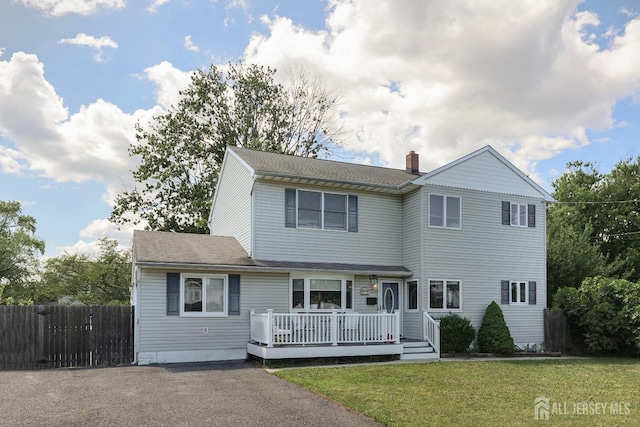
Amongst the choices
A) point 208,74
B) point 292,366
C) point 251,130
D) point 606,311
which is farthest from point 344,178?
point 208,74

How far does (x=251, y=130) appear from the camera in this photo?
108 feet

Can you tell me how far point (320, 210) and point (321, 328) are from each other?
422 cm

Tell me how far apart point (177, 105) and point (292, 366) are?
22591 millimetres

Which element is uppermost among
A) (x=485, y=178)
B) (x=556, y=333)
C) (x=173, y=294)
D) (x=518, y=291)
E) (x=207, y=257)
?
(x=485, y=178)

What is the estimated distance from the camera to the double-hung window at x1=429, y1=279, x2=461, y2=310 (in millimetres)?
17811

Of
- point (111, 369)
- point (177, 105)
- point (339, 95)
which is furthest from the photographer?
point (339, 95)

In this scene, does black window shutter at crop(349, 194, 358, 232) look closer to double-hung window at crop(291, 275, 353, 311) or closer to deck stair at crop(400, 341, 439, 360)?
double-hung window at crop(291, 275, 353, 311)

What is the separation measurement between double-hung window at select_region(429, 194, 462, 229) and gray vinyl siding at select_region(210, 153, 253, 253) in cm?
643

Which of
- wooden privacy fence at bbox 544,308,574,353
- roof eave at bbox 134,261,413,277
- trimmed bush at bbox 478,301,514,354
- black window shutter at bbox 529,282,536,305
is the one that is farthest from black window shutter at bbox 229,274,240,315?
wooden privacy fence at bbox 544,308,574,353

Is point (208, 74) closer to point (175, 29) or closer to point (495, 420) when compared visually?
point (175, 29)

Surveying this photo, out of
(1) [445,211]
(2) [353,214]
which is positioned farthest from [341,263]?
(1) [445,211]

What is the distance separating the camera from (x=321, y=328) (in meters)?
15.0

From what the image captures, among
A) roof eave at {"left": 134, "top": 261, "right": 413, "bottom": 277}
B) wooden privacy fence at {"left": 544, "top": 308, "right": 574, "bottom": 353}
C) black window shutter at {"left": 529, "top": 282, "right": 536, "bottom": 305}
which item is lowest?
wooden privacy fence at {"left": 544, "top": 308, "right": 574, "bottom": 353}

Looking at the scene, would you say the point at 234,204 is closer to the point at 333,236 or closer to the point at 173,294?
the point at 333,236
